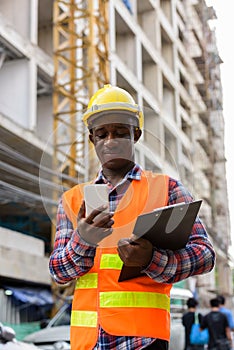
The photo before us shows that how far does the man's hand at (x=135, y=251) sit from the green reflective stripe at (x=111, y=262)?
6.4 inches

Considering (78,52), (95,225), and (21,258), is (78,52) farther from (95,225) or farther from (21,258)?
(95,225)

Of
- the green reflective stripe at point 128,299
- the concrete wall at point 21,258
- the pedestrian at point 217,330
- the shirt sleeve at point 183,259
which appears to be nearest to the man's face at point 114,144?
the shirt sleeve at point 183,259

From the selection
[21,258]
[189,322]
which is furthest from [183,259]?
[21,258]

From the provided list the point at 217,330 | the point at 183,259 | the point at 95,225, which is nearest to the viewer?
the point at 95,225

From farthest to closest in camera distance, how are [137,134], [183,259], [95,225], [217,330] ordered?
[217,330]
[137,134]
[183,259]
[95,225]

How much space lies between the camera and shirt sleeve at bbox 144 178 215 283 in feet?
6.66

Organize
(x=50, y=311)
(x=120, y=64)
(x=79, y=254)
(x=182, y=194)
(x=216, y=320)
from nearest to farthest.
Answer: (x=79, y=254) → (x=182, y=194) → (x=216, y=320) → (x=50, y=311) → (x=120, y=64)

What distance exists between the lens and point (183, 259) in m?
2.09

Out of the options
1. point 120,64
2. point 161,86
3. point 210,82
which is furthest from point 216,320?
point 210,82

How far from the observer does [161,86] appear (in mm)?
32469

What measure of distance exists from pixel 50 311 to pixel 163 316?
17168mm

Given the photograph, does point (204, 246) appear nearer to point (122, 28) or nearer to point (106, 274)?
point (106, 274)

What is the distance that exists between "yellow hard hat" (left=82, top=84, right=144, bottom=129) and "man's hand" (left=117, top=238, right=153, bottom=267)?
49cm

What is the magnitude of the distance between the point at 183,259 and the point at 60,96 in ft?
64.6
